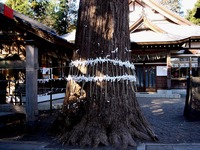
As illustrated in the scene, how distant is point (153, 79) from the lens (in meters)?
19.1

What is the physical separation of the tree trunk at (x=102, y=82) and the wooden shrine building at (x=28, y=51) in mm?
1114

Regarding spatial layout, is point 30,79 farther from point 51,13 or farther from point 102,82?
point 51,13

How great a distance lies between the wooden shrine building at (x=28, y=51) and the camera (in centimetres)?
651

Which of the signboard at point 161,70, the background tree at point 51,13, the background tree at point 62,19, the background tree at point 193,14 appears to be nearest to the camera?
the signboard at point 161,70

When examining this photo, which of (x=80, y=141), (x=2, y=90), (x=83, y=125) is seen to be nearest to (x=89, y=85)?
(x=83, y=125)

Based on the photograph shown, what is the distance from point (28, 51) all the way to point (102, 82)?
2242 mm

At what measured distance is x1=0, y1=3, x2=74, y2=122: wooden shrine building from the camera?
6.51m

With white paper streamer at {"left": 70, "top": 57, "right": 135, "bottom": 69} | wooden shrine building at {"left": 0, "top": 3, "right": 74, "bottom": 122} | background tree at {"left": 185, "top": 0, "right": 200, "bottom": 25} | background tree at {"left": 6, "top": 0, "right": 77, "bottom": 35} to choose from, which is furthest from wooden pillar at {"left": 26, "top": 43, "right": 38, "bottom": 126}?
background tree at {"left": 185, "top": 0, "right": 200, "bottom": 25}

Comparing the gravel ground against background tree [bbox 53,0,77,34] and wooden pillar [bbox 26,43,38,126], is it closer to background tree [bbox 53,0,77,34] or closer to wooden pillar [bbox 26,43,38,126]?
wooden pillar [bbox 26,43,38,126]

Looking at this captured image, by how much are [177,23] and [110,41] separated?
17575 millimetres

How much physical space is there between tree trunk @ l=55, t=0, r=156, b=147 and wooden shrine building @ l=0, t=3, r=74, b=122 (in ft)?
3.66

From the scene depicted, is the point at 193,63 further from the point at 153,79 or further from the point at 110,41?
the point at 110,41

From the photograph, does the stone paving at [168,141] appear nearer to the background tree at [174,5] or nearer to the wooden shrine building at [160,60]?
the wooden shrine building at [160,60]

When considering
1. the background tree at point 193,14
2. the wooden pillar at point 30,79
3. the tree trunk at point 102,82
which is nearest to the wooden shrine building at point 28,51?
the wooden pillar at point 30,79
